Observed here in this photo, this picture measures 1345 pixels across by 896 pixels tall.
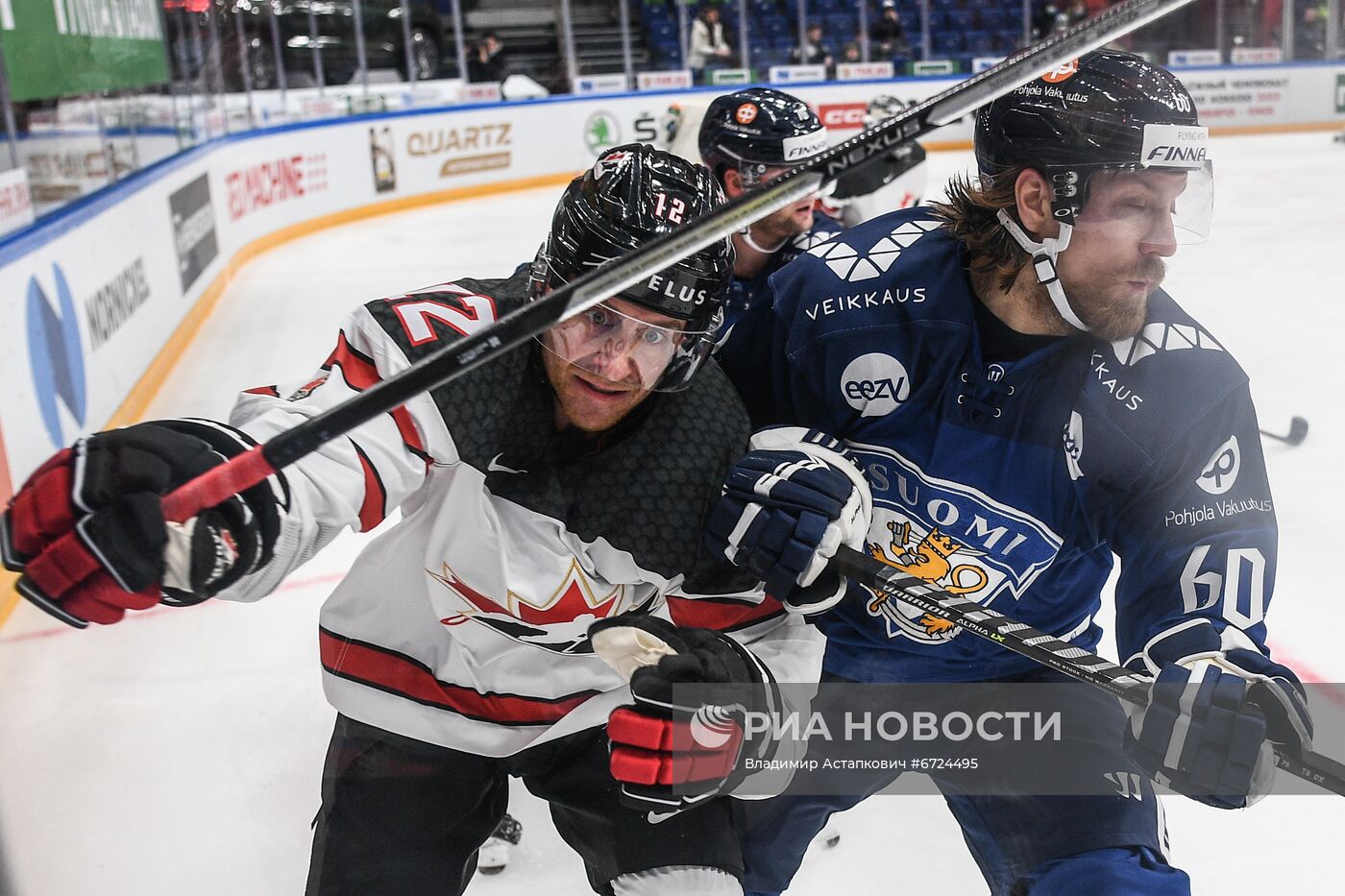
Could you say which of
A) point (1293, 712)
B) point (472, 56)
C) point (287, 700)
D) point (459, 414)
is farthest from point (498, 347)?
point (472, 56)

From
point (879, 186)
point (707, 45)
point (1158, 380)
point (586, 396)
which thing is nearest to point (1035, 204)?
point (1158, 380)

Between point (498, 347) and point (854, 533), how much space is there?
56 centimetres

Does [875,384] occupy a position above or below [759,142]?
below

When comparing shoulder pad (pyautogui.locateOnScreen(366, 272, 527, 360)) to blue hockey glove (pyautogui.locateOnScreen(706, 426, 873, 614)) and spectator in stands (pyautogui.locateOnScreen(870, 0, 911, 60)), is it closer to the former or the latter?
blue hockey glove (pyautogui.locateOnScreen(706, 426, 873, 614))

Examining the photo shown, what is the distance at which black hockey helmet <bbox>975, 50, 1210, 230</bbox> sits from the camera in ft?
4.60

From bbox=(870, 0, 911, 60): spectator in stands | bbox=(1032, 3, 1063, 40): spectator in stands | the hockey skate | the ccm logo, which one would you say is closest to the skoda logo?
the hockey skate

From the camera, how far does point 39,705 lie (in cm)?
271

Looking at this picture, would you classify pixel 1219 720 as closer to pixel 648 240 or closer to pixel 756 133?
pixel 648 240

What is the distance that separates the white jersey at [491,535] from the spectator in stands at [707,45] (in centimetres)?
1209

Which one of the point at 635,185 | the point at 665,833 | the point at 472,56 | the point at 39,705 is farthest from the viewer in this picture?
the point at 472,56

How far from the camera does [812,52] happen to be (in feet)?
43.1

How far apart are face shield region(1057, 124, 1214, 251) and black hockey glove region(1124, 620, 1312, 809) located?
0.48 metres

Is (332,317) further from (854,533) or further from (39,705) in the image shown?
(854,533)

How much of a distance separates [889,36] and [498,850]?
12.7 metres
